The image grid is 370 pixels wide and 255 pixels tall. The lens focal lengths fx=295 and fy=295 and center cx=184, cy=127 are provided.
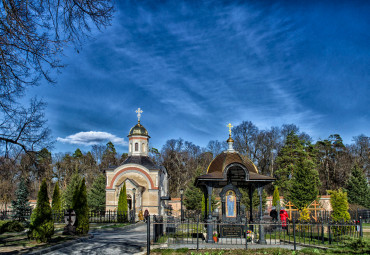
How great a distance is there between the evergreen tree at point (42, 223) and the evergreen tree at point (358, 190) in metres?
33.7

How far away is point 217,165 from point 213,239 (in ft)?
11.9

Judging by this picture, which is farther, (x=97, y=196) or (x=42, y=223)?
(x=97, y=196)

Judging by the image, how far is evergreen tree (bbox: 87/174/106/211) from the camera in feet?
123

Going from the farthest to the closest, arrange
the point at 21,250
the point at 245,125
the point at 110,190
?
the point at 245,125 < the point at 110,190 < the point at 21,250

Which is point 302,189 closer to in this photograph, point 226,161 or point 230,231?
point 226,161

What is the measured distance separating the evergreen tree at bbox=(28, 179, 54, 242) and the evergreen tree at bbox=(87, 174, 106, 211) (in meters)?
25.9

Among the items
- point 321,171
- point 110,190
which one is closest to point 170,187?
point 110,190

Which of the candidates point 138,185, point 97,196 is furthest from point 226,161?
point 97,196

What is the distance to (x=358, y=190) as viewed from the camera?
114ft

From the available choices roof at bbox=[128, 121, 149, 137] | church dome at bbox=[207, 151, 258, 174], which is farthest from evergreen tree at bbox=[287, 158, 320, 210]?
roof at bbox=[128, 121, 149, 137]

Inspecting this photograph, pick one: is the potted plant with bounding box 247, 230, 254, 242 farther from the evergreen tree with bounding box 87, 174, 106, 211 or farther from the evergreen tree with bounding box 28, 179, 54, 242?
the evergreen tree with bounding box 87, 174, 106, 211

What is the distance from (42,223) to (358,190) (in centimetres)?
3498

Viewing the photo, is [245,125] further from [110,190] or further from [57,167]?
[57,167]

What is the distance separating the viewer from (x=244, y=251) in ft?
33.3
